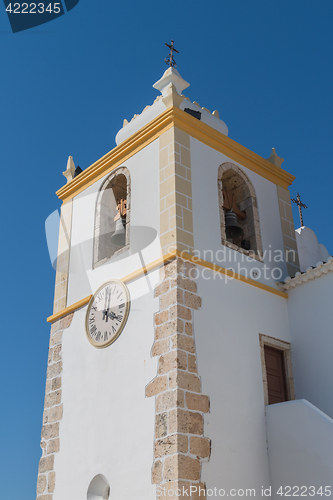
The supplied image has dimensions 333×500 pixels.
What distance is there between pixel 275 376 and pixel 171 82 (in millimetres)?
5162

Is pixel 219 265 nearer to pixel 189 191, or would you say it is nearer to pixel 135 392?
pixel 189 191

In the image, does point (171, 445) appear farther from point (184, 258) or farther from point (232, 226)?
point (232, 226)

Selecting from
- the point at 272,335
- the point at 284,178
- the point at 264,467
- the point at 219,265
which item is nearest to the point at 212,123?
the point at 284,178

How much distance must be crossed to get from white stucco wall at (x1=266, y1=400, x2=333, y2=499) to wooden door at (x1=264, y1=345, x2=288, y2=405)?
1.78 ft

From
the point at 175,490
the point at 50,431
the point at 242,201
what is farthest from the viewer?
the point at 242,201

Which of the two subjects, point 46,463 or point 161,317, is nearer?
point 161,317

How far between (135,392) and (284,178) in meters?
5.01

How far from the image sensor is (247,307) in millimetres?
8062

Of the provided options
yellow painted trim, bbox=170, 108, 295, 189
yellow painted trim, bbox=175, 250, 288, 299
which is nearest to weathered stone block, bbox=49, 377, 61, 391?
yellow painted trim, bbox=175, 250, 288, 299

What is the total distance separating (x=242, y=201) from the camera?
9453 millimetres

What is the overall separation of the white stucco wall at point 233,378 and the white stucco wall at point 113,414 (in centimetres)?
69

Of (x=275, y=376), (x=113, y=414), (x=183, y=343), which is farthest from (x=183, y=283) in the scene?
(x=275, y=376)

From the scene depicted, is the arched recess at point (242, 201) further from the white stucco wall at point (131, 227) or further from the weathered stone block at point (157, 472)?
the weathered stone block at point (157, 472)

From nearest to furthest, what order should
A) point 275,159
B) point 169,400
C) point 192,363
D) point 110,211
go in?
point 169,400
point 192,363
point 110,211
point 275,159
